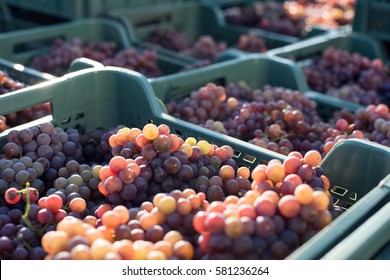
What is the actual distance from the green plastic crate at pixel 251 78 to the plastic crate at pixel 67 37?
45 cm

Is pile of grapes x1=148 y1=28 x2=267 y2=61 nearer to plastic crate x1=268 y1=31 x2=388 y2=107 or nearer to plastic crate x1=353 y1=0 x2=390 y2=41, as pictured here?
plastic crate x1=268 y1=31 x2=388 y2=107

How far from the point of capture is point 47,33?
262cm

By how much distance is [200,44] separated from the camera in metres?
2.93

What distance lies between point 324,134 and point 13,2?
229 centimetres

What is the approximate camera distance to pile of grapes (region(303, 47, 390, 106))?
2371mm

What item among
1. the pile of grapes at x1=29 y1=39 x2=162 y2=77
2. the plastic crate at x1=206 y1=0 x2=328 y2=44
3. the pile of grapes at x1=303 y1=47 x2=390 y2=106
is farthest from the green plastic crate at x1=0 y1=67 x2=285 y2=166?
the plastic crate at x1=206 y1=0 x2=328 y2=44

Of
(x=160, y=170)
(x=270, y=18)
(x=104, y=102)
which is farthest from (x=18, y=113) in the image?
(x=270, y=18)

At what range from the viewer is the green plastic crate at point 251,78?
1.98 meters

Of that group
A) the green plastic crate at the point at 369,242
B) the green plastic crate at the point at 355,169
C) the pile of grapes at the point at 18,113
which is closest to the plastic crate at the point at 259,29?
the pile of grapes at the point at 18,113

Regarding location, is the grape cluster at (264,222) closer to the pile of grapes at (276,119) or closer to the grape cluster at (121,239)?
the grape cluster at (121,239)

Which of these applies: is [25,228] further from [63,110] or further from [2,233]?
[63,110]

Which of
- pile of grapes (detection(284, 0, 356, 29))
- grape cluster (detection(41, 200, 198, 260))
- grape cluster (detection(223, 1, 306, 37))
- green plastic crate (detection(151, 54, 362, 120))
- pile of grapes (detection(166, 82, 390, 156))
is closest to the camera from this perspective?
grape cluster (detection(41, 200, 198, 260))

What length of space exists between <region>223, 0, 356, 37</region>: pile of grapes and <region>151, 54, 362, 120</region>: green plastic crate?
1024mm
